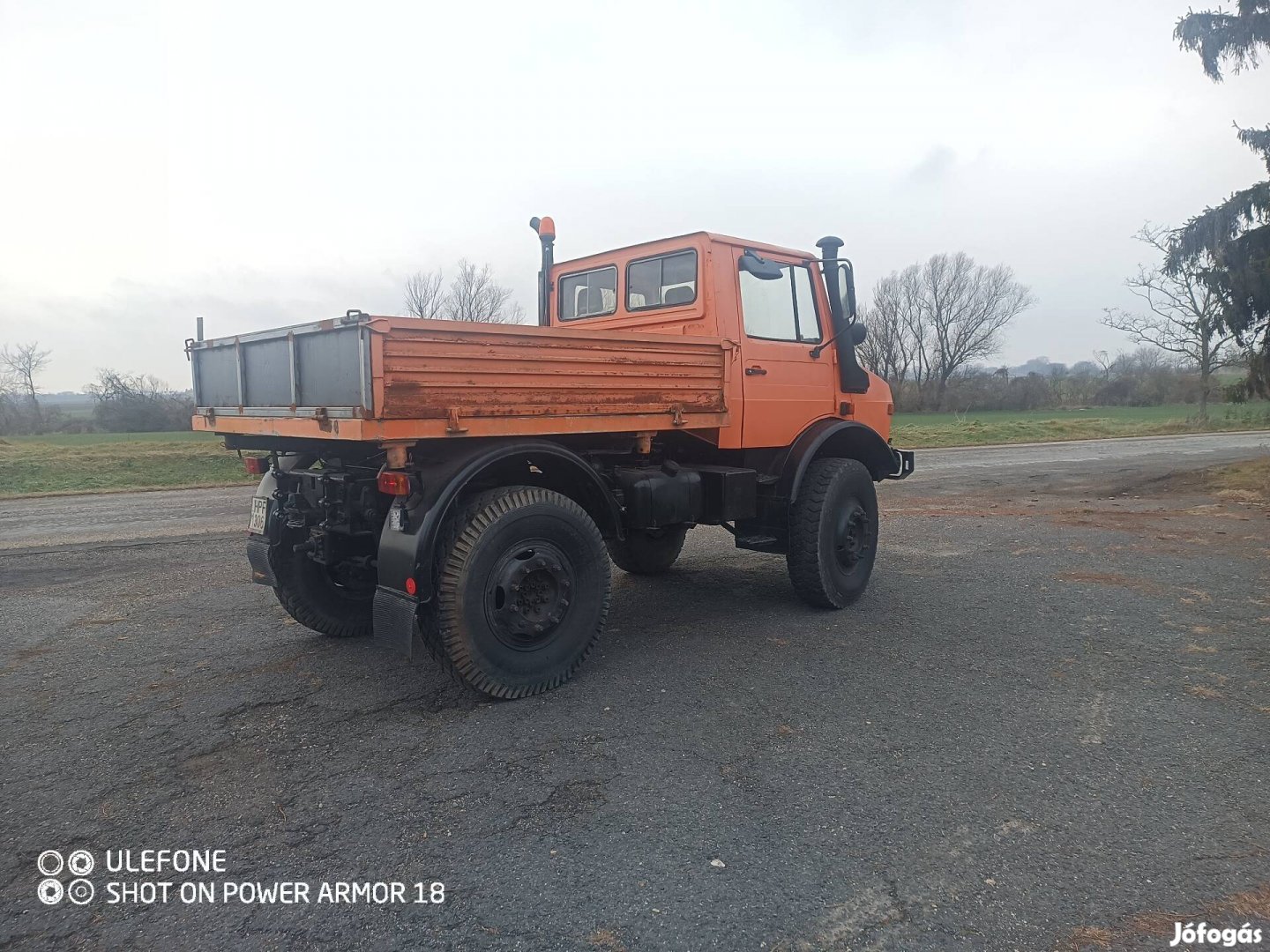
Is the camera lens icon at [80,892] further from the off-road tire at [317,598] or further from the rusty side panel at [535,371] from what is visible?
the off-road tire at [317,598]

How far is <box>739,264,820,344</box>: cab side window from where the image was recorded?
5703 mm

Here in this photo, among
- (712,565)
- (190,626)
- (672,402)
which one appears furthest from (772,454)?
(190,626)

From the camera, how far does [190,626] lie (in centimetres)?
577

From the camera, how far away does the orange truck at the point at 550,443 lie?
4.01 meters

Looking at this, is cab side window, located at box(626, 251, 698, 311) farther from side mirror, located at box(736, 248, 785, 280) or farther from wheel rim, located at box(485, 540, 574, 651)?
wheel rim, located at box(485, 540, 574, 651)

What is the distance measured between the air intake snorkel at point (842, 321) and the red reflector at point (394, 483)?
3419mm

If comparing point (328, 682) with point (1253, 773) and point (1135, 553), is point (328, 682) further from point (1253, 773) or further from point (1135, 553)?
point (1135, 553)

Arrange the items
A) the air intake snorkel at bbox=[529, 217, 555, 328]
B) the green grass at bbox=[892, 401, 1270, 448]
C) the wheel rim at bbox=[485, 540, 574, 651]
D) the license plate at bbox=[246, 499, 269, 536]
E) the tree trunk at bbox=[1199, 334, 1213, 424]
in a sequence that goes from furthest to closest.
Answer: the tree trunk at bbox=[1199, 334, 1213, 424], the green grass at bbox=[892, 401, 1270, 448], the air intake snorkel at bbox=[529, 217, 555, 328], the license plate at bbox=[246, 499, 269, 536], the wheel rim at bbox=[485, 540, 574, 651]

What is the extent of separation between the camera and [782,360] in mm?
5906

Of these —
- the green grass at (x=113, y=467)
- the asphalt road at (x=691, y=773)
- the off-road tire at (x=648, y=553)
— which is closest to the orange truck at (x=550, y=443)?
the off-road tire at (x=648, y=553)

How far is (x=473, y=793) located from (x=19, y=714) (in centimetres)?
265

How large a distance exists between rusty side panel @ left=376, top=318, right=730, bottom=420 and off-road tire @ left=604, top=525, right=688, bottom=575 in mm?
1990

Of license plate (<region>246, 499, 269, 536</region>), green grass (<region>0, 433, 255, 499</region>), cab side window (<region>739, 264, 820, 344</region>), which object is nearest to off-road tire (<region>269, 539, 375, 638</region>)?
license plate (<region>246, 499, 269, 536</region>)

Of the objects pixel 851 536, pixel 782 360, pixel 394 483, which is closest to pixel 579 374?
pixel 394 483
